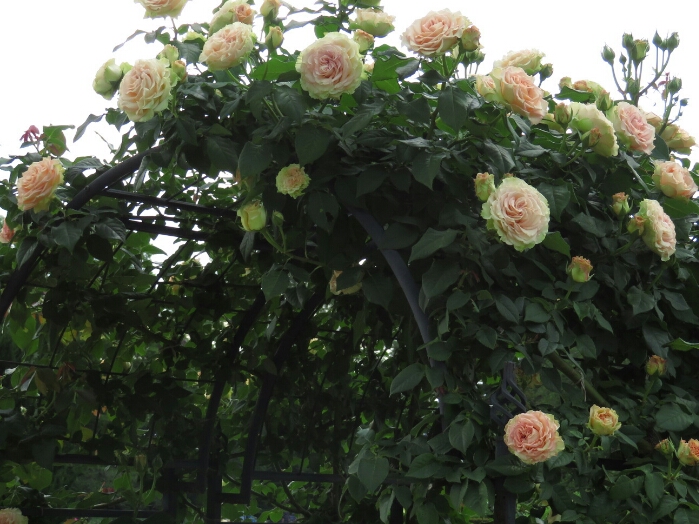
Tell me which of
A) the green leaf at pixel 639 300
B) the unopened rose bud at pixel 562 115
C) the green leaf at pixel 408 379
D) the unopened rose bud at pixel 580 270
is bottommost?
the green leaf at pixel 408 379

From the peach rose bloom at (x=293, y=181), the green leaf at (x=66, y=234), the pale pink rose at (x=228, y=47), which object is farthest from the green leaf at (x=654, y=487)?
the green leaf at (x=66, y=234)

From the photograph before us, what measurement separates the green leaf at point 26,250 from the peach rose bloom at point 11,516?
0.82 m

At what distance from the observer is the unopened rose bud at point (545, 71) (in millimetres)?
1628

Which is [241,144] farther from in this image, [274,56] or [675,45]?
[675,45]

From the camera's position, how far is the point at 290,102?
1.40 meters

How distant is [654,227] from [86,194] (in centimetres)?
117

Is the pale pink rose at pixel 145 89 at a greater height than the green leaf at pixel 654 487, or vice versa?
the pale pink rose at pixel 145 89

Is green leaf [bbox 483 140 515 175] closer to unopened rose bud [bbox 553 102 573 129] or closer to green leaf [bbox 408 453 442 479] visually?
unopened rose bud [bbox 553 102 573 129]

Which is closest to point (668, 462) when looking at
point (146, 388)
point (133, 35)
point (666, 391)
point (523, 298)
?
point (666, 391)

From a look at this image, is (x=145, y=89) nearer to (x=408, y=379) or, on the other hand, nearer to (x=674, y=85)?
(x=408, y=379)

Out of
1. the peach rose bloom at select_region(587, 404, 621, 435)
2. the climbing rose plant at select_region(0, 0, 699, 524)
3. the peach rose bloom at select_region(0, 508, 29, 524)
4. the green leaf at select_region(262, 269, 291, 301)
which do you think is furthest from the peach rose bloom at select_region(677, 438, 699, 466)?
the peach rose bloom at select_region(0, 508, 29, 524)

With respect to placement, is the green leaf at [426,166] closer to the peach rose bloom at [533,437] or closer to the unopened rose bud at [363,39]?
the unopened rose bud at [363,39]

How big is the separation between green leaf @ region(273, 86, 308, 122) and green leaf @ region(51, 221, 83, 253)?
570mm

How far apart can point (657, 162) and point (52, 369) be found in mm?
1693
